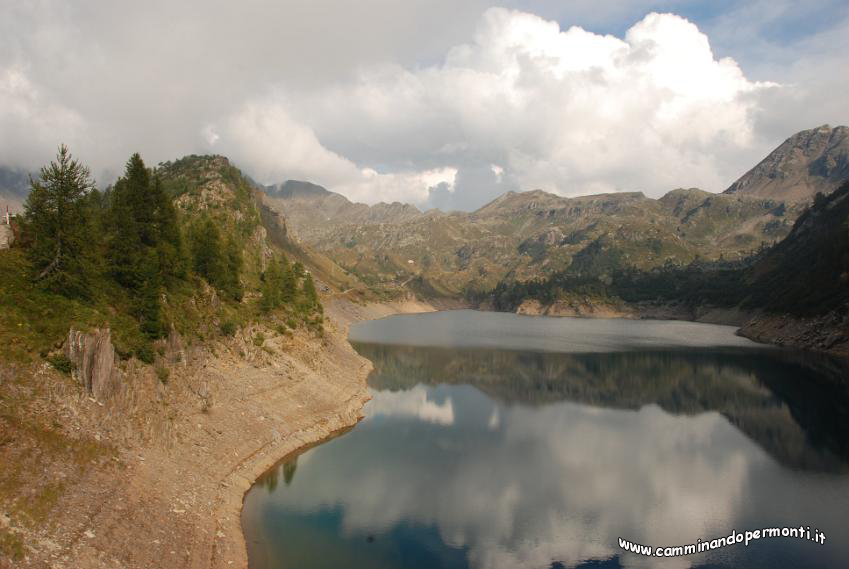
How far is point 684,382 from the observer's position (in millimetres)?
89438

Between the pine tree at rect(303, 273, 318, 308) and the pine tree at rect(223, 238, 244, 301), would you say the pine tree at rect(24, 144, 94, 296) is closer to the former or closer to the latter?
the pine tree at rect(223, 238, 244, 301)

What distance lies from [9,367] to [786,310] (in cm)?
17493

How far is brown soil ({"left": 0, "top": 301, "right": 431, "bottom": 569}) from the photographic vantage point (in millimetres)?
23844

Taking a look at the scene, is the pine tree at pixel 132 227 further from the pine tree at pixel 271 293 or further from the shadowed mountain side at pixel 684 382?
the shadowed mountain side at pixel 684 382

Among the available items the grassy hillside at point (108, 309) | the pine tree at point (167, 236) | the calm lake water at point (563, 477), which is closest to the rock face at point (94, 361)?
the grassy hillside at point (108, 309)

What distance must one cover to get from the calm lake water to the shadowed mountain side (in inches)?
17.8

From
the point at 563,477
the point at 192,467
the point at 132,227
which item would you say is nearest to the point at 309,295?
the point at 132,227

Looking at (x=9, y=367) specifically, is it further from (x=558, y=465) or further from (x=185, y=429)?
(x=558, y=465)

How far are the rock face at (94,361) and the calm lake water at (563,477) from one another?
40.1 ft

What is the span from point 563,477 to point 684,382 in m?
55.7

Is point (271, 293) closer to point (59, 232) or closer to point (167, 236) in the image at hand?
point (167, 236)

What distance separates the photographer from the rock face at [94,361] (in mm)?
32312

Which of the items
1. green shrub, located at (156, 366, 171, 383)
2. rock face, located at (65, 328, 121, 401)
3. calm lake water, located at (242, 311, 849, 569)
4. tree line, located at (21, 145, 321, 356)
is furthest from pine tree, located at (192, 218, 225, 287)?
rock face, located at (65, 328, 121, 401)

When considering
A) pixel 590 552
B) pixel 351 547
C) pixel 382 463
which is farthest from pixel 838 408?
pixel 351 547
